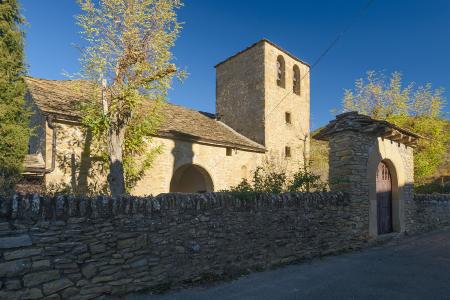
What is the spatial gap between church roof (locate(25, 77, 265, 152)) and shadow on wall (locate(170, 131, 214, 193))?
0.43ft

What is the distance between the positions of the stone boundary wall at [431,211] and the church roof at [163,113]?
23.6 feet

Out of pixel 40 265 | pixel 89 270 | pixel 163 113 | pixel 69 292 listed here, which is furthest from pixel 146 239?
pixel 163 113

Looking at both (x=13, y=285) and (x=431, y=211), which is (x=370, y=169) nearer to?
(x=431, y=211)

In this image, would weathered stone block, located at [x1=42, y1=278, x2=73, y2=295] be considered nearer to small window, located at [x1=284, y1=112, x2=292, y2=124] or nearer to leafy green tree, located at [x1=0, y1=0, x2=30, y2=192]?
leafy green tree, located at [x1=0, y1=0, x2=30, y2=192]

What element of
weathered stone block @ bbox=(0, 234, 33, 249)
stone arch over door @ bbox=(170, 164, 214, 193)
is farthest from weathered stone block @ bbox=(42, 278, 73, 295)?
stone arch over door @ bbox=(170, 164, 214, 193)

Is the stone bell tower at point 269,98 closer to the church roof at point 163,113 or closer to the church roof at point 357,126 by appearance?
the church roof at point 163,113

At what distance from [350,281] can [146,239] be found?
3480 mm

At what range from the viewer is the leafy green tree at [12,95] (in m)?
8.52

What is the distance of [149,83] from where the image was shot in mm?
9180

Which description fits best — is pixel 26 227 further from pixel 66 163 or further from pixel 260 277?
pixel 66 163

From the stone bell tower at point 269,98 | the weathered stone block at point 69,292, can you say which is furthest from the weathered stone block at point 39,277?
the stone bell tower at point 269,98

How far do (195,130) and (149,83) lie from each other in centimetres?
427

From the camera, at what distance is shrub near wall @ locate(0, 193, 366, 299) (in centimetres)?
362

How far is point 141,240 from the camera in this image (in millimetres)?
4523
